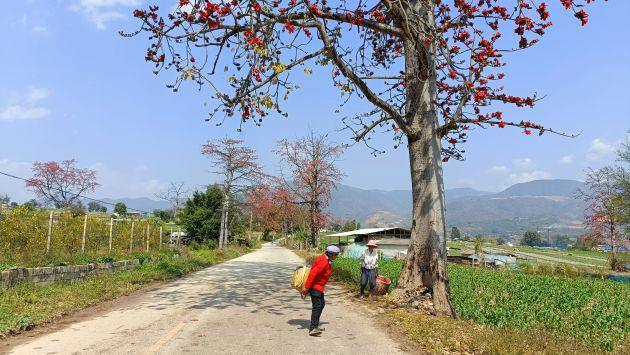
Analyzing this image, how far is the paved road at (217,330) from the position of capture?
6699 millimetres

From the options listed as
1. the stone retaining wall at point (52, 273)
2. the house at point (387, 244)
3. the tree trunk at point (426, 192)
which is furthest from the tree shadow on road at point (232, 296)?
the house at point (387, 244)

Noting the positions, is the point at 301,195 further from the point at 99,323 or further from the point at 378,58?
the point at 99,323

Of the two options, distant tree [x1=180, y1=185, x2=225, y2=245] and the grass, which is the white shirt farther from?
distant tree [x1=180, y1=185, x2=225, y2=245]

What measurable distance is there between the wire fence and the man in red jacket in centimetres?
906

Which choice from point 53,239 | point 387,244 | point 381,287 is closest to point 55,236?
point 53,239

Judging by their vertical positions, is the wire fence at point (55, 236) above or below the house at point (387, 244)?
above

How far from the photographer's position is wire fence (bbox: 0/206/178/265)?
13430 mm

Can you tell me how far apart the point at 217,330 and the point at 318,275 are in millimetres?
2015

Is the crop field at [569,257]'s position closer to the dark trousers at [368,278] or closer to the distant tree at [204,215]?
the distant tree at [204,215]

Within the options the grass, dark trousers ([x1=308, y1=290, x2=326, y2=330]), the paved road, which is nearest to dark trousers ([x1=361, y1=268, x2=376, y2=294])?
the paved road

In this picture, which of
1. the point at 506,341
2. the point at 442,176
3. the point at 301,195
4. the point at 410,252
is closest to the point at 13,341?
the point at 506,341

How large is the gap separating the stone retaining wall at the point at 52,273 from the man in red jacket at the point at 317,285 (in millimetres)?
7834

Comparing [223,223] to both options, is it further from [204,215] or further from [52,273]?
[52,273]

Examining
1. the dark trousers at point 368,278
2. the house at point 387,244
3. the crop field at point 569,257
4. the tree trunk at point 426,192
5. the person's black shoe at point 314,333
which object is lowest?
the crop field at point 569,257
